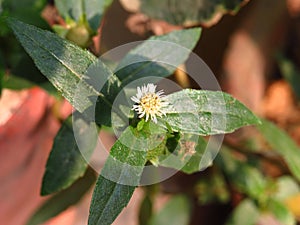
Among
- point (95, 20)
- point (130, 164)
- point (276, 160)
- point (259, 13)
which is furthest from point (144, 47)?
point (259, 13)

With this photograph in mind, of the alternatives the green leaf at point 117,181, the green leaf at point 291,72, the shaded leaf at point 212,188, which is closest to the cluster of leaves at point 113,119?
the green leaf at point 117,181

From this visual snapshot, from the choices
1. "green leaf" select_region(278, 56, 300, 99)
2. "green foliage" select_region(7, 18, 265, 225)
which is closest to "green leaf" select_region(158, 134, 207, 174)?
"green foliage" select_region(7, 18, 265, 225)

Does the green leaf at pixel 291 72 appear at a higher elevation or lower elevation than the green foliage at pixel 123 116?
lower

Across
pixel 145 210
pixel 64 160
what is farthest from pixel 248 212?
pixel 64 160

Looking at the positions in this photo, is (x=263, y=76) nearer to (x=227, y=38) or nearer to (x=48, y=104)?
(x=227, y=38)

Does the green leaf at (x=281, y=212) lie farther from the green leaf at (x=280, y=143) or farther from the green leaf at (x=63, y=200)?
the green leaf at (x=63, y=200)

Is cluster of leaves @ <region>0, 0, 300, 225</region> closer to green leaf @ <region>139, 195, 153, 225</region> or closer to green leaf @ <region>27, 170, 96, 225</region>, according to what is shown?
green leaf @ <region>27, 170, 96, 225</region>
